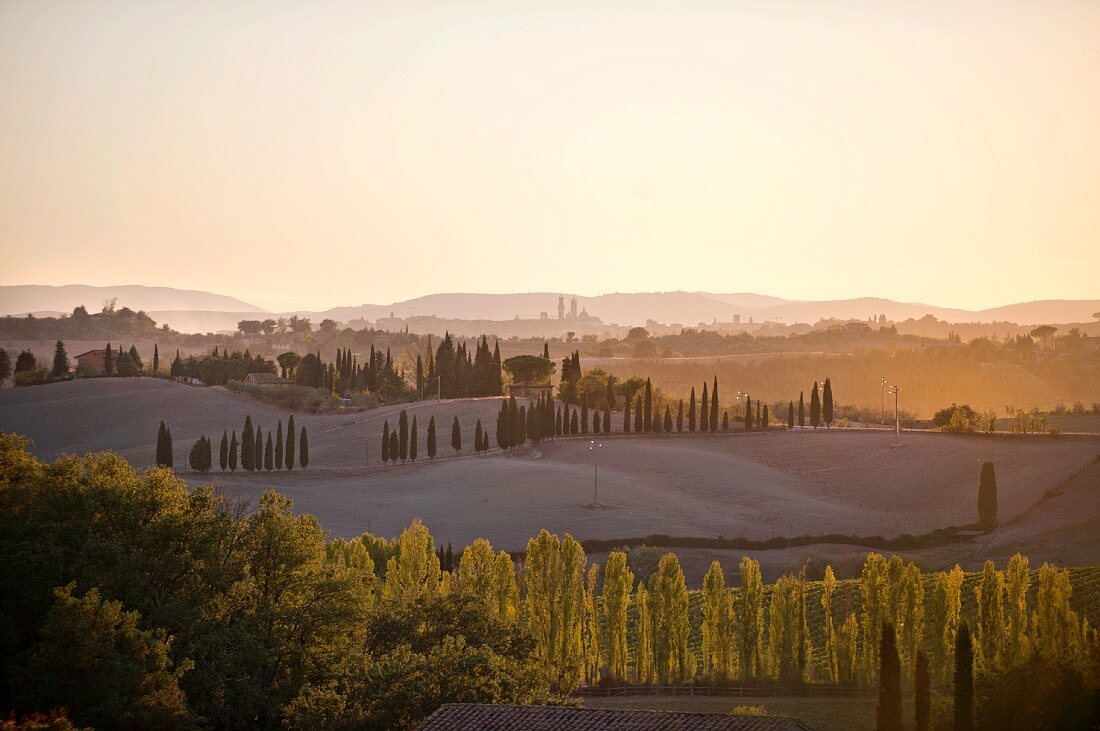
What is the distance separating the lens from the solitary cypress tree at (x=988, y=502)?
67125 millimetres

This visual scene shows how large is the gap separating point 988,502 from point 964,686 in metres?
41.1

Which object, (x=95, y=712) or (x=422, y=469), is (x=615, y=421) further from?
(x=95, y=712)

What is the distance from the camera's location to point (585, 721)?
878 inches

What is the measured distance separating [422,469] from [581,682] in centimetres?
4314

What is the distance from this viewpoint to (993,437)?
86875mm

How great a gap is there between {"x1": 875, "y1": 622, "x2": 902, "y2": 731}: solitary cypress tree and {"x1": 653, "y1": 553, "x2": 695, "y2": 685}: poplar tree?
39.8 ft

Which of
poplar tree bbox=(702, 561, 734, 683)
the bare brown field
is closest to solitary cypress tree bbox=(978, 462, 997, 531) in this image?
the bare brown field

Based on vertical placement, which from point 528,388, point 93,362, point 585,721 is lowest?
point 585,721

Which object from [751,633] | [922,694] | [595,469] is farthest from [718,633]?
[595,469]

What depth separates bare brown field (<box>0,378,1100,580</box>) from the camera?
6606 cm

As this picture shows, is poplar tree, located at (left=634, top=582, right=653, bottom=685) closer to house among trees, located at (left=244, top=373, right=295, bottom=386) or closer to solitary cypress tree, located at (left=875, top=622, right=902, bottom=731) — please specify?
solitary cypress tree, located at (left=875, top=622, right=902, bottom=731)

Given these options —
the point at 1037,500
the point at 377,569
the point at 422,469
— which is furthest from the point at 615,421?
the point at 377,569

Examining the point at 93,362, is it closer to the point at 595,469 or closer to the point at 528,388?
the point at 528,388

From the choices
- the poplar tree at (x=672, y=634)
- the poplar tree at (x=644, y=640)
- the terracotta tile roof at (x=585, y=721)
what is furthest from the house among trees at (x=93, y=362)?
the terracotta tile roof at (x=585, y=721)
